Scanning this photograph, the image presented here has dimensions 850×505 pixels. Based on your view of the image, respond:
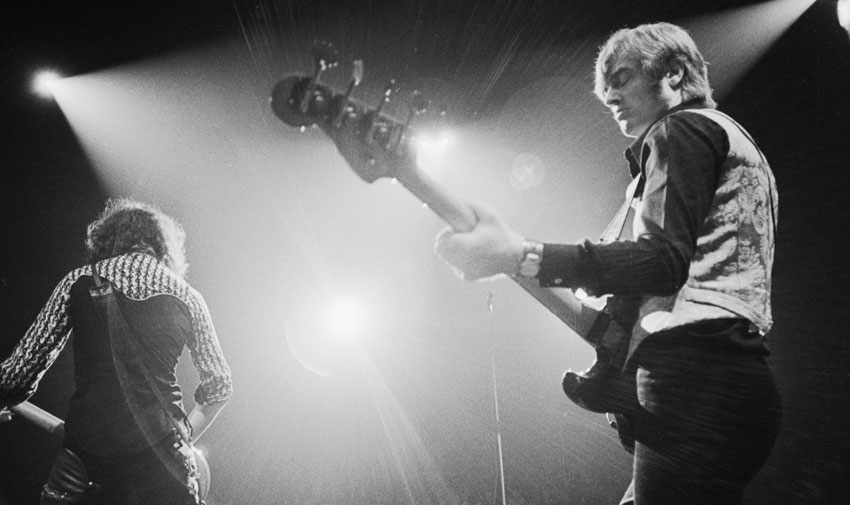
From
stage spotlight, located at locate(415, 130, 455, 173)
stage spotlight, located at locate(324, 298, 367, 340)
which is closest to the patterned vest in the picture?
stage spotlight, located at locate(415, 130, 455, 173)

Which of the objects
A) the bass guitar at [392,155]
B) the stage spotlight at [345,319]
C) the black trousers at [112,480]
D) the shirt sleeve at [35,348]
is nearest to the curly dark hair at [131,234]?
the shirt sleeve at [35,348]

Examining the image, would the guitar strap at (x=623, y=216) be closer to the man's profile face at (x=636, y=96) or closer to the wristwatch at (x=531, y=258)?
the man's profile face at (x=636, y=96)

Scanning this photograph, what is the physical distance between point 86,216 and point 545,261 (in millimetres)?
5138

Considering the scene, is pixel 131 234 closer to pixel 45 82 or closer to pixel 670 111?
pixel 670 111

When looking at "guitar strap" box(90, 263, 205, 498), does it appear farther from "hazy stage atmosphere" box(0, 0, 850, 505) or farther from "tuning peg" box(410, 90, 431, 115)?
"hazy stage atmosphere" box(0, 0, 850, 505)

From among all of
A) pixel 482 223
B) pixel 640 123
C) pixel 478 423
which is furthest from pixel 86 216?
pixel 640 123

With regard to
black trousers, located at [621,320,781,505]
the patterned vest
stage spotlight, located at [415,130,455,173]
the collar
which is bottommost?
black trousers, located at [621,320,781,505]

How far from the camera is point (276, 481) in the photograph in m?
4.18

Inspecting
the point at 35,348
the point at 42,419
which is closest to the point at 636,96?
the point at 35,348

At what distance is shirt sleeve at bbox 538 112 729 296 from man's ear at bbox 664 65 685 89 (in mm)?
404

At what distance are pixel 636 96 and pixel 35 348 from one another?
2.70m

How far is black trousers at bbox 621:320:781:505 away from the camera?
91cm

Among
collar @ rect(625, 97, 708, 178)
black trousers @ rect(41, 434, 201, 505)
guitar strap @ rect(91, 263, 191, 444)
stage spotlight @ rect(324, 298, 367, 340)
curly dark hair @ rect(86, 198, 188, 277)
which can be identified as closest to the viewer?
collar @ rect(625, 97, 708, 178)

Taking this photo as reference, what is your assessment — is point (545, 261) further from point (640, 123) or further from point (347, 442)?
point (347, 442)
